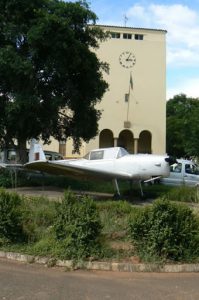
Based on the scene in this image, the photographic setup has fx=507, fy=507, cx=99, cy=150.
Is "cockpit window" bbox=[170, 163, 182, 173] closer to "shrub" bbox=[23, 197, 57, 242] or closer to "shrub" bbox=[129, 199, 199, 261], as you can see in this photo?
"shrub" bbox=[23, 197, 57, 242]

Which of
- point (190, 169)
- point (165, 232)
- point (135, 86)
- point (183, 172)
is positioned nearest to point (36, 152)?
point (183, 172)

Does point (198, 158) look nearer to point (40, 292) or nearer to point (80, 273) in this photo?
point (80, 273)

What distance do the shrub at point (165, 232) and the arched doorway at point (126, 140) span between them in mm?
55093

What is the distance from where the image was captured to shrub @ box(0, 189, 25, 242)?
9406mm

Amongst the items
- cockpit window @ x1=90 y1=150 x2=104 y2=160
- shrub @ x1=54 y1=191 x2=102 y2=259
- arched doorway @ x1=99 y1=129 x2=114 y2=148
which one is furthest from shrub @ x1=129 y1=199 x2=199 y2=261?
arched doorway @ x1=99 y1=129 x2=114 y2=148

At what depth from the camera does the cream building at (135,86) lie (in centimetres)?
6138

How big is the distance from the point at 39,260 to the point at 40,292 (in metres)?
1.78

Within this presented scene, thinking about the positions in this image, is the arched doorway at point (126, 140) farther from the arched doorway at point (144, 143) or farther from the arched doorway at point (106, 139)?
the arched doorway at point (144, 143)

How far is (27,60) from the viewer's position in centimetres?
2064

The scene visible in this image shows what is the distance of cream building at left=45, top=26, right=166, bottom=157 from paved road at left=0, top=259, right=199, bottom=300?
5263cm

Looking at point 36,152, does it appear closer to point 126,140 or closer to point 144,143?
point 126,140

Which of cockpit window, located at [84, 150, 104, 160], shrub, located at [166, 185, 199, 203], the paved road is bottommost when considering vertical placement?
the paved road

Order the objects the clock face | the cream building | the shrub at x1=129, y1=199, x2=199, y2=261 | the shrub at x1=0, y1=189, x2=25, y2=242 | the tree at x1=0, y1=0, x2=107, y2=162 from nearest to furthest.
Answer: the shrub at x1=129, y1=199, x2=199, y2=261
the shrub at x1=0, y1=189, x2=25, y2=242
the tree at x1=0, y1=0, x2=107, y2=162
the cream building
the clock face


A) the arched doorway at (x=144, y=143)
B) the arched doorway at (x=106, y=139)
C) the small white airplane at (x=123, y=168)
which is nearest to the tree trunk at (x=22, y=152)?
the small white airplane at (x=123, y=168)
